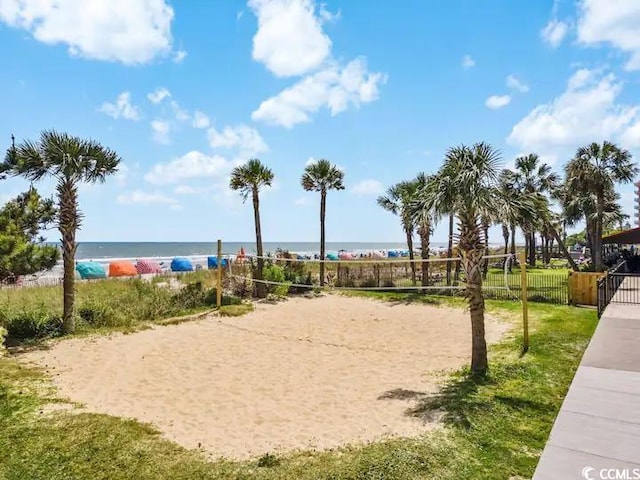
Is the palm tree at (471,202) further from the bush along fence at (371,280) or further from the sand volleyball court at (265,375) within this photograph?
the bush along fence at (371,280)

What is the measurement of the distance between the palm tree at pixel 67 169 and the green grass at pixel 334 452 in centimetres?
422

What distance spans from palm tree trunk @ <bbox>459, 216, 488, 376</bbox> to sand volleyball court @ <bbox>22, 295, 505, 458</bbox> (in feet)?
4.03

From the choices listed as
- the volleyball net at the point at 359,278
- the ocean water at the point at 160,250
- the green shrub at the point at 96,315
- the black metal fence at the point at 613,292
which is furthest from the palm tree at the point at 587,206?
the ocean water at the point at 160,250

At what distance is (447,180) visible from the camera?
26.3ft

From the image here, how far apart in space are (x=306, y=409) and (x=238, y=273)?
13.8 m

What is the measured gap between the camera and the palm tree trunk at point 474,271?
8164 millimetres

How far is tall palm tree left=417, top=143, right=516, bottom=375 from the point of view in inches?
309

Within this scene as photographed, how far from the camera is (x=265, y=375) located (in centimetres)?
872

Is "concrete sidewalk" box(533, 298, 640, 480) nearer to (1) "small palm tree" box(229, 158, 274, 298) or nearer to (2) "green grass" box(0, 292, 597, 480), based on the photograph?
(2) "green grass" box(0, 292, 597, 480)

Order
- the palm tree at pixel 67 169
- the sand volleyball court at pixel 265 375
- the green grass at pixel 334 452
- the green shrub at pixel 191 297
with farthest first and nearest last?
the green shrub at pixel 191 297 → the palm tree at pixel 67 169 → the sand volleyball court at pixel 265 375 → the green grass at pixel 334 452

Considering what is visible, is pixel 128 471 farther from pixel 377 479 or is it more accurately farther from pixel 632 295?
pixel 632 295

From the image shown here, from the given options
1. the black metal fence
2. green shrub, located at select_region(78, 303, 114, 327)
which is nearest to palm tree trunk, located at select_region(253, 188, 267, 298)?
green shrub, located at select_region(78, 303, 114, 327)

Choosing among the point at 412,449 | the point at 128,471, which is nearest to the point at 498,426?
the point at 412,449

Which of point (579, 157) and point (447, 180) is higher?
point (579, 157)
